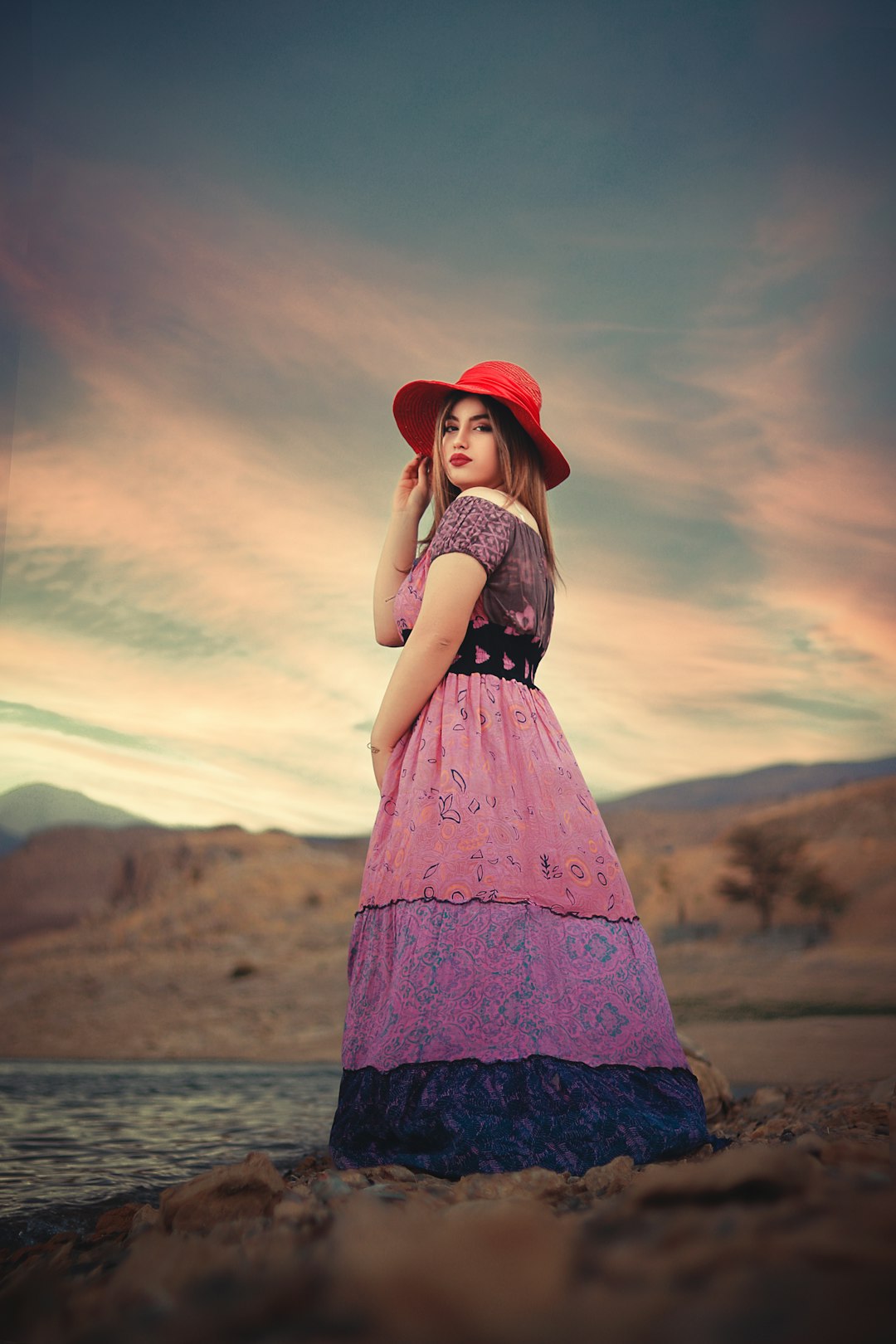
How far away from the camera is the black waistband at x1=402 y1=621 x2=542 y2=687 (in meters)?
2.37

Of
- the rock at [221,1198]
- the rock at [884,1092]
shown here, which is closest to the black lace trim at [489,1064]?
the rock at [221,1198]

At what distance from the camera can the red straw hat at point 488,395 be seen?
2.51 meters

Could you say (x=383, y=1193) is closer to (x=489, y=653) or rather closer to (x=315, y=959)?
(x=489, y=653)

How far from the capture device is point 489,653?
7.80 ft

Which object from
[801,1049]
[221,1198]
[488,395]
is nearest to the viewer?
[221,1198]

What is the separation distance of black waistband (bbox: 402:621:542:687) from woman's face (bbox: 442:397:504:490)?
45cm

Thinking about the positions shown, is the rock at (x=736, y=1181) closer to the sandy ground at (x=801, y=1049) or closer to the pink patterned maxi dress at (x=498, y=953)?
the pink patterned maxi dress at (x=498, y=953)

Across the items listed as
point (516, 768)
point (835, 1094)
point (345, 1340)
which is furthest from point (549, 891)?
point (835, 1094)

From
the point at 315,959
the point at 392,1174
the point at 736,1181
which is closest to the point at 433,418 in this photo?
the point at 392,1174

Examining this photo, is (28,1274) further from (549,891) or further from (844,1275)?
(549,891)

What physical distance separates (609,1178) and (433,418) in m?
2.08

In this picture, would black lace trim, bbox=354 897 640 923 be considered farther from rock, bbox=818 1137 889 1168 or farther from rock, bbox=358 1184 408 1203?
rock, bbox=818 1137 889 1168

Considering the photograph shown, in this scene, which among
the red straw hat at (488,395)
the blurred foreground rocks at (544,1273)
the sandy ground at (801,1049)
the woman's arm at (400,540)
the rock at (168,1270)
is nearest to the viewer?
the blurred foreground rocks at (544,1273)

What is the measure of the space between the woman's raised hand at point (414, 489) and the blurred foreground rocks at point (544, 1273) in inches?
76.4
